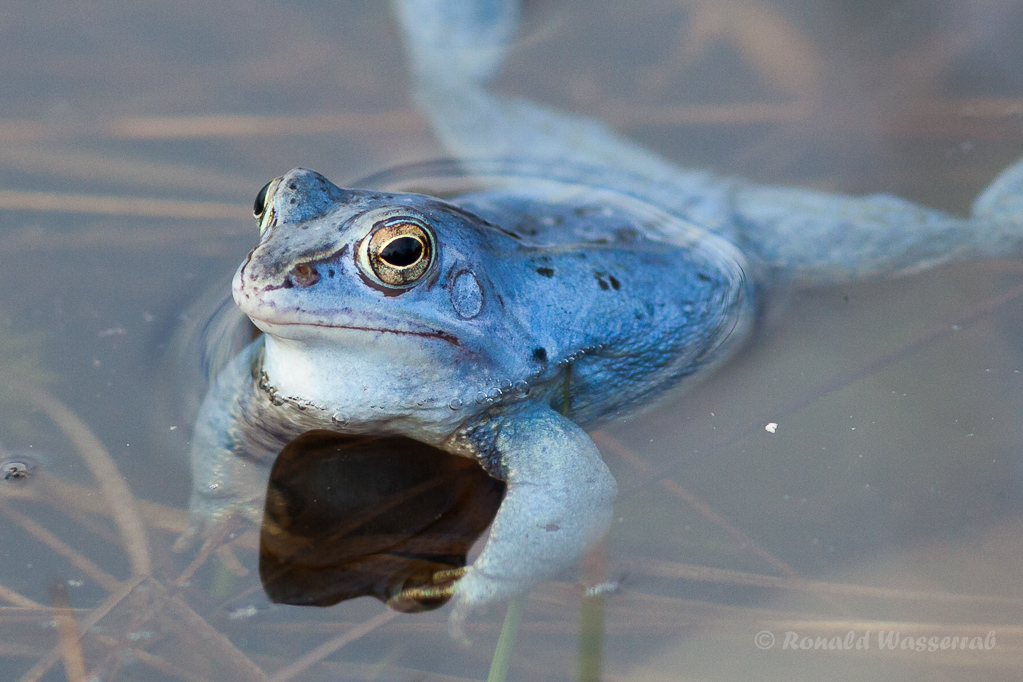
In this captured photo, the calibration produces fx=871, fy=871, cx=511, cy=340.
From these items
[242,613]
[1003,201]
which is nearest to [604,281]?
[242,613]

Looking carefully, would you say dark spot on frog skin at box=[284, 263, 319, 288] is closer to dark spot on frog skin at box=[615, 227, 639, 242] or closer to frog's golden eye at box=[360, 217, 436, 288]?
frog's golden eye at box=[360, 217, 436, 288]

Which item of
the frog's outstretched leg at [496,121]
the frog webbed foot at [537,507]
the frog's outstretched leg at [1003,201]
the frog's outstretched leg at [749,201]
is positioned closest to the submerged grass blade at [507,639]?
A: the frog webbed foot at [537,507]

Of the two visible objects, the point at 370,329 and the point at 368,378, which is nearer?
the point at 370,329

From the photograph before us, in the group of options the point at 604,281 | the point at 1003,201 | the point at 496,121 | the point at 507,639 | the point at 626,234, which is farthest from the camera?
the point at 496,121

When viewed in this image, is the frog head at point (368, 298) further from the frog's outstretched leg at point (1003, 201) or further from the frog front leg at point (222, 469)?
the frog's outstretched leg at point (1003, 201)

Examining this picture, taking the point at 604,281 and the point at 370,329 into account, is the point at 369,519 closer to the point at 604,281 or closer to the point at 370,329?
the point at 370,329

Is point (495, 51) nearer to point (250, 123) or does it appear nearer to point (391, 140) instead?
point (391, 140)

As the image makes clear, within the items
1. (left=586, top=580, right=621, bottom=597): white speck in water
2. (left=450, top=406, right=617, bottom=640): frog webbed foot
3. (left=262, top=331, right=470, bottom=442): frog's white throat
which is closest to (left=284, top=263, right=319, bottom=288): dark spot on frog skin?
(left=262, top=331, right=470, bottom=442): frog's white throat
